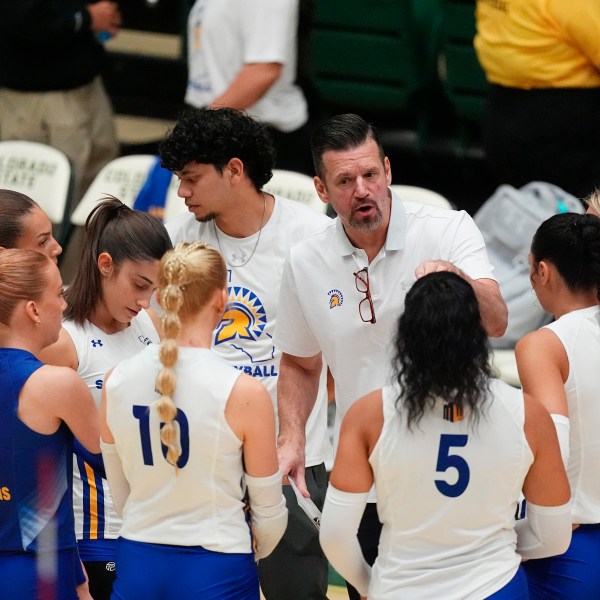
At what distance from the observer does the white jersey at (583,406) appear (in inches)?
112

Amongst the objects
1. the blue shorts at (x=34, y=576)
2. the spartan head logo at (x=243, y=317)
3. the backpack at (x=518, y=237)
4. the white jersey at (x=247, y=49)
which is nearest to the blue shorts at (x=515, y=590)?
the blue shorts at (x=34, y=576)

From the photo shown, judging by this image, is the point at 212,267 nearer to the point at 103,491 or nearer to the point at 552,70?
the point at 103,491

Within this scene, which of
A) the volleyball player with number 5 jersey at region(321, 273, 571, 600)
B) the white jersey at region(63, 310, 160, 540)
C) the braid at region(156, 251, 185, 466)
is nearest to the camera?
the volleyball player with number 5 jersey at region(321, 273, 571, 600)

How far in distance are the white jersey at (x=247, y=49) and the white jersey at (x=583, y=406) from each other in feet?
9.88

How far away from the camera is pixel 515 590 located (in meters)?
2.56

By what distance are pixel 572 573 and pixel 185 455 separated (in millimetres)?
968

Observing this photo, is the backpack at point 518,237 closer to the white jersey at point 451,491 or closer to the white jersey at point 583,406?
the white jersey at point 583,406

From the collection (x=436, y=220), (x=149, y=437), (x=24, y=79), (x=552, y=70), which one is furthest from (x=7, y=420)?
(x=24, y=79)

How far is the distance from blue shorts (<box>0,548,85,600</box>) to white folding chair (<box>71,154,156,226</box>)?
9.89 ft

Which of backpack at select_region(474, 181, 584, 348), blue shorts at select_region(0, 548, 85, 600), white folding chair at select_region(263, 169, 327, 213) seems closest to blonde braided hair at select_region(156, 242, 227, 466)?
blue shorts at select_region(0, 548, 85, 600)

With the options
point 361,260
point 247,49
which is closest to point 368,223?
point 361,260

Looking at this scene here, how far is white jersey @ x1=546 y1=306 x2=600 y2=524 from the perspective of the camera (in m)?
2.84

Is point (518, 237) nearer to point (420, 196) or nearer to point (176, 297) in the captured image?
point (420, 196)

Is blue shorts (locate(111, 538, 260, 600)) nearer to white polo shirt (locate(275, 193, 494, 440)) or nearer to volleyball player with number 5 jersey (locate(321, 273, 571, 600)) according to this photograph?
volleyball player with number 5 jersey (locate(321, 273, 571, 600))
